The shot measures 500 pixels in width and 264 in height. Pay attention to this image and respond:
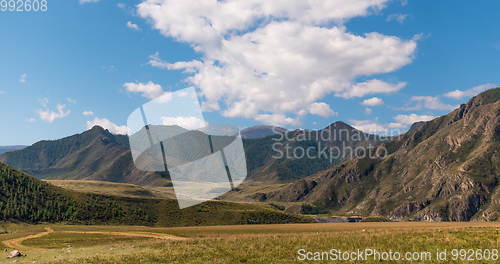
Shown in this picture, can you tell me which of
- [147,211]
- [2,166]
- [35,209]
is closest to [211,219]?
[147,211]

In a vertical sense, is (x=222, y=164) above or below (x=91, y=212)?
above

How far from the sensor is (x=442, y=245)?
33.8 meters

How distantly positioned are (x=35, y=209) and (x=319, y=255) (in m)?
145

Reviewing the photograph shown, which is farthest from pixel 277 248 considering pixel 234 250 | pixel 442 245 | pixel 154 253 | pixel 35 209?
pixel 35 209

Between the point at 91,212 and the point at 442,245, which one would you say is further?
the point at 91,212

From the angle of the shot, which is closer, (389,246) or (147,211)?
(389,246)

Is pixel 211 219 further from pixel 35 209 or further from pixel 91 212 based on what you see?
pixel 35 209

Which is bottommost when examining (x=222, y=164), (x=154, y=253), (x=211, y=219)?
(x=211, y=219)

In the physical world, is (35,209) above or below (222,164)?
below

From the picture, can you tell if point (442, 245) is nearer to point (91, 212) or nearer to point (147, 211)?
point (91, 212)

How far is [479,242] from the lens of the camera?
34.6 m

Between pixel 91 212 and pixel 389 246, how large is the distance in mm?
148081

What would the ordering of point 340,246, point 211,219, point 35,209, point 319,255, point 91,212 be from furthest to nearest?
point 211,219
point 91,212
point 35,209
point 340,246
point 319,255

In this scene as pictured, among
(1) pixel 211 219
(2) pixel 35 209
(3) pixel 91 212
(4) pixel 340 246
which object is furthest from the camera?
(1) pixel 211 219
